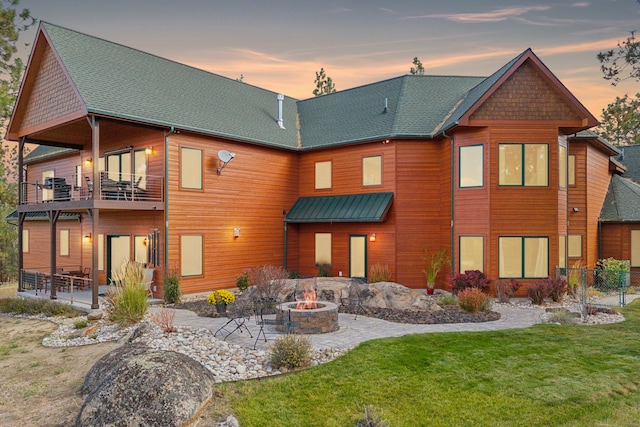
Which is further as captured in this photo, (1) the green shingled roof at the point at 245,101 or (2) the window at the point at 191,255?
(2) the window at the point at 191,255

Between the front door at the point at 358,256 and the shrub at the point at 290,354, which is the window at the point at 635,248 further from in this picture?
the shrub at the point at 290,354

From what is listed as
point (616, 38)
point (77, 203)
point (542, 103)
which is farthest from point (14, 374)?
point (616, 38)

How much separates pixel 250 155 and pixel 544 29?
46.0 feet

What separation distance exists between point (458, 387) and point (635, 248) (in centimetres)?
1632

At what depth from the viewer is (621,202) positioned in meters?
19.1

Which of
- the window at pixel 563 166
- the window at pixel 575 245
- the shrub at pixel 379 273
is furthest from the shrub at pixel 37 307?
the window at pixel 575 245

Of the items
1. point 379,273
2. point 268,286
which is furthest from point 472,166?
point 268,286

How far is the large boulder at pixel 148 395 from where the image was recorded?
17.2 ft

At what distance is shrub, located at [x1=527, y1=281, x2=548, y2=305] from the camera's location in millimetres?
13109

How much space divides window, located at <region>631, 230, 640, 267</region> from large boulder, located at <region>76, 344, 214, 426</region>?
19.3 m

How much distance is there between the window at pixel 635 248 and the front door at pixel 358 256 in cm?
1169

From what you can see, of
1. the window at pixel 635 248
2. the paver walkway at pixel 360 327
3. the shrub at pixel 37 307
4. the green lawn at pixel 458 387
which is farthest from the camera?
the window at pixel 635 248

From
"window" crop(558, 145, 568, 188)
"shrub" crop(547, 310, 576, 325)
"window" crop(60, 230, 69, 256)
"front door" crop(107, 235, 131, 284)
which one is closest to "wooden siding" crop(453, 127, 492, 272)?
"window" crop(558, 145, 568, 188)

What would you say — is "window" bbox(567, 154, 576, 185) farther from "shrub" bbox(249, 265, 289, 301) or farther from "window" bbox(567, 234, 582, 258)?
"shrub" bbox(249, 265, 289, 301)
